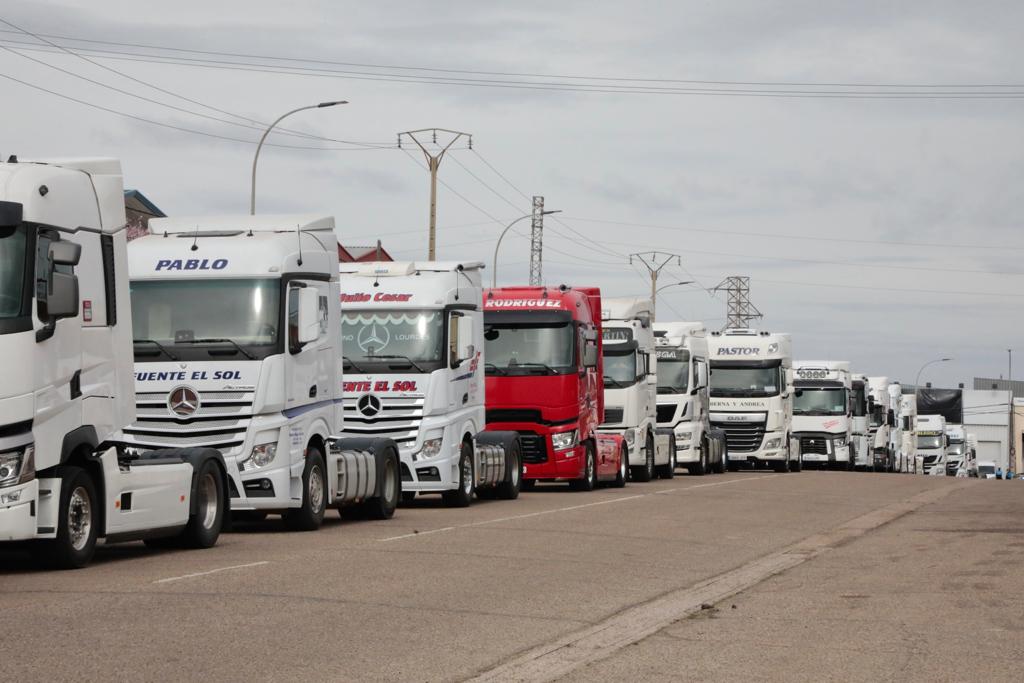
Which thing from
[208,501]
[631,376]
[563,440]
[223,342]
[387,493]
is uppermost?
[223,342]

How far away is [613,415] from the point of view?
33.8m

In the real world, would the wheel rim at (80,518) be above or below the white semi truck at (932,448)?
above

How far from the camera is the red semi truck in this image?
90.4 feet

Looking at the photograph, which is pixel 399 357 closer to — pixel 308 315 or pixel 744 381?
pixel 308 315

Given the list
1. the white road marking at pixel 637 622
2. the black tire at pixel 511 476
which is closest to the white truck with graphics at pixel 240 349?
the white road marking at pixel 637 622

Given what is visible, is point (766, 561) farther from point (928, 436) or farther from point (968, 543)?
point (928, 436)

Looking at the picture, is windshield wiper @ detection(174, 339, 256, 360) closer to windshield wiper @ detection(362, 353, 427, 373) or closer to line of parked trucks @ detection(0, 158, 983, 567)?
line of parked trucks @ detection(0, 158, 983, 567)

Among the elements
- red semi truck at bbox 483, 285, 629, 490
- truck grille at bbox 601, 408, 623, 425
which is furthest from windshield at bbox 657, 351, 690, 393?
red semi truck at bbox 483, 285, 629, 490

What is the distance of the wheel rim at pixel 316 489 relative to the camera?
1817 cm

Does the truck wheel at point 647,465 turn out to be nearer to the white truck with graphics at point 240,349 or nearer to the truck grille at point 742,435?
the truck grille at point 742,435

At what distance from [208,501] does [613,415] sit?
741 inches

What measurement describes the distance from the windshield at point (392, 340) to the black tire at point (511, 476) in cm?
443

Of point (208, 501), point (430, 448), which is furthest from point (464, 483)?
point (208, 501)

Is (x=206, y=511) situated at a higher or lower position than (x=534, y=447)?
lower
